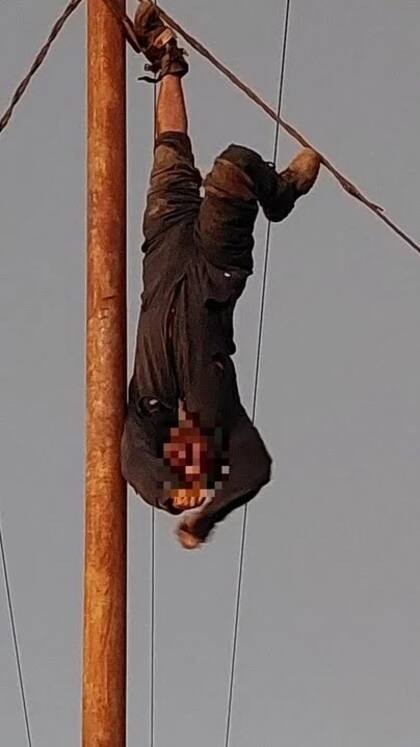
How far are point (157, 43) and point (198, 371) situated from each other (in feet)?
1.34

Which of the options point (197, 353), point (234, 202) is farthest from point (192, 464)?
point (234, 202)

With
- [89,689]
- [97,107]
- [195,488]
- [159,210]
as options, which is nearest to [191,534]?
[195,488]

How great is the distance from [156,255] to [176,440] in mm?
205

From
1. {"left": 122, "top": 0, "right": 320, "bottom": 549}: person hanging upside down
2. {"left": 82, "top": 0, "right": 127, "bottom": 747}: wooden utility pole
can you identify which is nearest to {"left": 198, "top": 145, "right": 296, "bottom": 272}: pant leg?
{"left": 122, "top": 0, "right": 320, "bottom": 549}: person hanging upside down

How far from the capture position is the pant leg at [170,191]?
224 cm

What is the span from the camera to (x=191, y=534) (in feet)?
7.18

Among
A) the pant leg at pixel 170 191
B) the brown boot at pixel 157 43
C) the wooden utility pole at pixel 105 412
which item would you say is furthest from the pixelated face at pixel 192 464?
the brown boot at pixel 157 43

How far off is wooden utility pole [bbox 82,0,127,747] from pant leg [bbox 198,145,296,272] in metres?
0.16

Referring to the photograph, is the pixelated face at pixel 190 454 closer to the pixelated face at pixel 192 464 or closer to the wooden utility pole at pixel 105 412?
the pixelated face at pixel 192 464

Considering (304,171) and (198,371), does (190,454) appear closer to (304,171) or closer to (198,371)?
(198,371)

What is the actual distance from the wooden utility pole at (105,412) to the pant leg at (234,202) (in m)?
0.16

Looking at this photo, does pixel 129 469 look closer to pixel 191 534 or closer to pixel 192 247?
pixel 191 534

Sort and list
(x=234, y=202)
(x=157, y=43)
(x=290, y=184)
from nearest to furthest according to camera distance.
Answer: (x=234, y=202)
(x=290, y=184)
(x=157, y=43)

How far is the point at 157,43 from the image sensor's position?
235 cm
